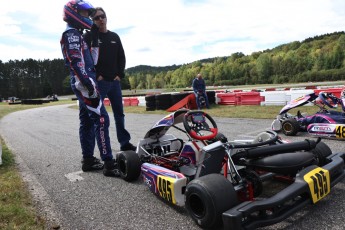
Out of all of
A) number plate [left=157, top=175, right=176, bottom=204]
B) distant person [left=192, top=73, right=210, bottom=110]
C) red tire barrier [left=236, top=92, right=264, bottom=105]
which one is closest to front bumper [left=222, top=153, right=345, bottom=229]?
number plate [left=157, top=175, right=176, bottom=204]

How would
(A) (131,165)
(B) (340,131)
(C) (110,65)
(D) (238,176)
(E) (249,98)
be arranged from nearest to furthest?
(D) (238,176) → (A) (131,165) → (C) (110,65) → (B) (340,131) → (E) (249,98)

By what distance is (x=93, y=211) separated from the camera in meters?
2.80

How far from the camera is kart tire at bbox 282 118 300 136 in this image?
550cm

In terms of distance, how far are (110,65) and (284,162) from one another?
2735mm

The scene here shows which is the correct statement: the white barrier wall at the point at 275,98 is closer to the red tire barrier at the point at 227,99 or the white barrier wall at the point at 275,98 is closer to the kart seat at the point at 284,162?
the red tire barrier at the point at 227,99

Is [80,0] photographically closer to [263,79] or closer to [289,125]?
[289,125]

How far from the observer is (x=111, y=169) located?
12.5 feet

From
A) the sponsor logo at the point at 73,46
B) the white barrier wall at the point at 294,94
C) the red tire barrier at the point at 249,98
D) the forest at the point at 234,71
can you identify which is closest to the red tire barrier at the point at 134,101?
the red tire barrier at the point at 249,98

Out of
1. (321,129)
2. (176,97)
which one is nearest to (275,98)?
(176,97)

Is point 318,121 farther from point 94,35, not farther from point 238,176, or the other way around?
point 94,35

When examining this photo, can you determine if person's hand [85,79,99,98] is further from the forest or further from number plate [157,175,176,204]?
the forest

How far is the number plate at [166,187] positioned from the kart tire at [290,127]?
355 cm

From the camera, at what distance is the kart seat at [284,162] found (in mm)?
2426

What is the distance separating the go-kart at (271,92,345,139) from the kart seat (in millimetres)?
2701
